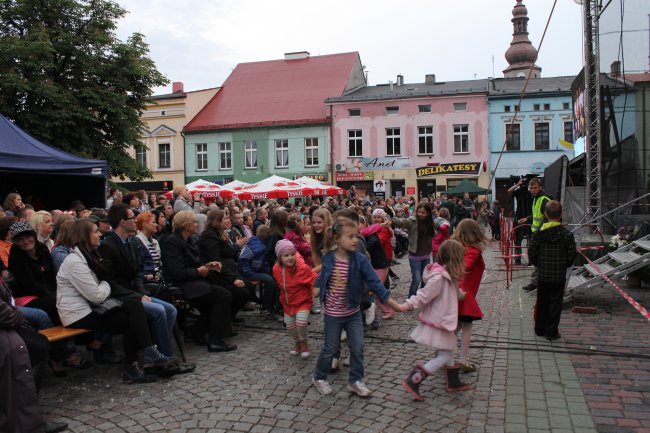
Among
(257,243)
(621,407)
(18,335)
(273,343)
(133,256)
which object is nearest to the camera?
(18,335)

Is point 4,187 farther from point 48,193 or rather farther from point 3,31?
point 3,31

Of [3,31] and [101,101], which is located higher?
[3,31]

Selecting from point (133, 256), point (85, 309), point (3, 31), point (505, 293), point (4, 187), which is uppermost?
point (3, 31)

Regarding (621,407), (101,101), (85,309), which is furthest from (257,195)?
(621,407)

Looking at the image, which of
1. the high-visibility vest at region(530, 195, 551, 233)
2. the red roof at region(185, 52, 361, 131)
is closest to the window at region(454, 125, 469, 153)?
the red roof at region(185, 52, 361, 131)

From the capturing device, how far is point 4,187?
47.9 feet

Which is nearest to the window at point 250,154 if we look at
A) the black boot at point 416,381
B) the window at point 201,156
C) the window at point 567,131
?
the window at point 201,156

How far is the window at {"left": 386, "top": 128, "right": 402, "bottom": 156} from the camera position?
36938 mm

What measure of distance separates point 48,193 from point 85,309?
10691 millimetres

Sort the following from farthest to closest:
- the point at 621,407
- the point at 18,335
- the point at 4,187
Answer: the point at 4,187
the point at 621,407
the point at 18,335

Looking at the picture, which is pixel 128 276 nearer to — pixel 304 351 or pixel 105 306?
pixel 105 306

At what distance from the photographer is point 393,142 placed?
37.1 m

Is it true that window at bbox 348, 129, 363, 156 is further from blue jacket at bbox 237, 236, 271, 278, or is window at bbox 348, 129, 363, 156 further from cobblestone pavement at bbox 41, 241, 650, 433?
cobblestone pavement at bbox 41, 241, 650, 433

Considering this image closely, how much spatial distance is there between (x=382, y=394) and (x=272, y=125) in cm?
3462
